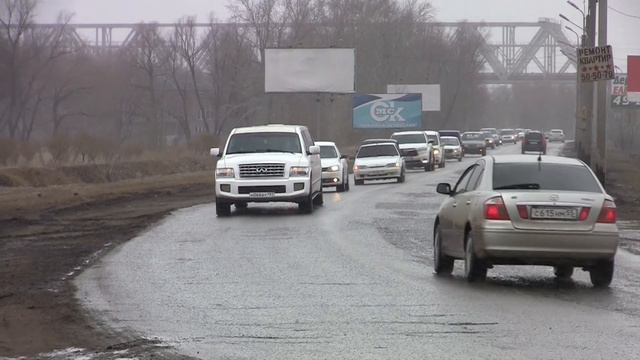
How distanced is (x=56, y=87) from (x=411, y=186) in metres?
40.1

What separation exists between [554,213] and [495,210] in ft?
2.19

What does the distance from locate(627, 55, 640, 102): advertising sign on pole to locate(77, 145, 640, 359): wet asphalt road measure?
76.6m

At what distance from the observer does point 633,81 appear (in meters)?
93.8

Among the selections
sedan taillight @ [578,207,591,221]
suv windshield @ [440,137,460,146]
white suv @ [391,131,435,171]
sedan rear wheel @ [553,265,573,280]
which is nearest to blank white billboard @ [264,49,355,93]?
suv windshield @ [440,137,460,146]

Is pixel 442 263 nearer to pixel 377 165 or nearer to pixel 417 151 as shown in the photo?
pixel 377 165

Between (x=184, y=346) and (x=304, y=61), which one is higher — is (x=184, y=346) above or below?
below

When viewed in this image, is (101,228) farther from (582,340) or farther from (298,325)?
(582,340)

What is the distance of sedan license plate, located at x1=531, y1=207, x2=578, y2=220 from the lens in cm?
1255

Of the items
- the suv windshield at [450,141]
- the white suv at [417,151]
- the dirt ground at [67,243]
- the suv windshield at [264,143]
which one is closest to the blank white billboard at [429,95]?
the suv windshield at [450,141]

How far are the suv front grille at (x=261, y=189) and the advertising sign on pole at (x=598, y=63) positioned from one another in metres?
13.5

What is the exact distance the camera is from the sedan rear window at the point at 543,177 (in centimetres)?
1303

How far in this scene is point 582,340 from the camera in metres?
9.30

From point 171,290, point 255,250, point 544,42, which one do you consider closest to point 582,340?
point 171,290

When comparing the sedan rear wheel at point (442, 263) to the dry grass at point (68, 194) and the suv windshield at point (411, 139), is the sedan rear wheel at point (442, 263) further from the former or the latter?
the suv windshield at point (411, 139)
